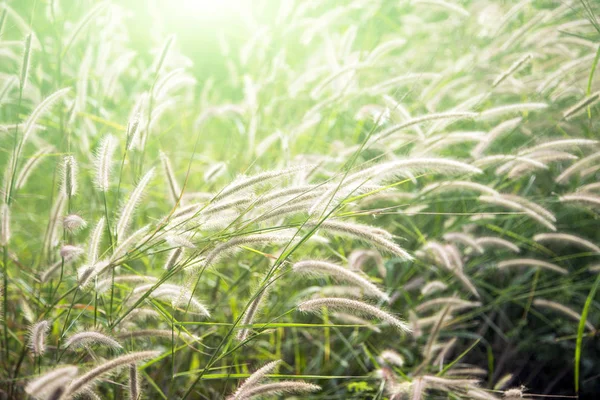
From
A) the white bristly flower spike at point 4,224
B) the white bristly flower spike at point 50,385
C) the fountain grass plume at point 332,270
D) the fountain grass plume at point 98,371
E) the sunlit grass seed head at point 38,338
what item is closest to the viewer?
the white bristly flower spike at point 50,385

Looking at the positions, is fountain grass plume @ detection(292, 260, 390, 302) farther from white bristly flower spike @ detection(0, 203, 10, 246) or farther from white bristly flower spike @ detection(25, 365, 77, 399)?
white bristly flower spike @ detection(0, 203, 10, 246)

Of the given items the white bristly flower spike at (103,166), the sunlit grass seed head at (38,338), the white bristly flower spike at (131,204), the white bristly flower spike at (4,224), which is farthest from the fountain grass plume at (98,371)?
the white bristly flower spike at (4,224)

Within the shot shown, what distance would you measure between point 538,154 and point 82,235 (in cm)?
230

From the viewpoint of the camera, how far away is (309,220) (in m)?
1.53

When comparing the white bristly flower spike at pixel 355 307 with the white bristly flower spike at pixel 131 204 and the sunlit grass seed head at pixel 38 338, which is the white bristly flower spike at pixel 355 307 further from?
the sunlit grass seed head at pixel 38 338

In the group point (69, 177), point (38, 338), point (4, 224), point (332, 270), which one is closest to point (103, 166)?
point (69, 177)

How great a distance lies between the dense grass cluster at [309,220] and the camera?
1.51 meters

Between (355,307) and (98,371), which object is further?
(355,307)

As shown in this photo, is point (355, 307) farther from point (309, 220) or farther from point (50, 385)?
point (50, 385)

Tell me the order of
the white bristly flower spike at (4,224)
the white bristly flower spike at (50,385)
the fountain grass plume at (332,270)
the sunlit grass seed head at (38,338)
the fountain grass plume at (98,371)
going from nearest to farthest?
the white bristly flower spike at (50,385), the fountain grass plume at (98,371), the sunlit grass seed head at (38,338), the fountain grass plume at (332,270), the white bristly flower spike at (4,224)

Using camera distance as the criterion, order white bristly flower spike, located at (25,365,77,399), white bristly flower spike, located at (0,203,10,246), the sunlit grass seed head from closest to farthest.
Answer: white bristly flower spike, located at (25,365,77,399) → the sunlit grass seed head → white bristly flower spike, located at (0,203,10,246)

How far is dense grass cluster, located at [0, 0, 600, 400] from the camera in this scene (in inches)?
59.6

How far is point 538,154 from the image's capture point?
2.04 metres

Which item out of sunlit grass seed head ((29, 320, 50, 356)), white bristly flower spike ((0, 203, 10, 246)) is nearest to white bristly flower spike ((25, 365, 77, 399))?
sunlit grass seed head ((29, 320, 50, 356))
